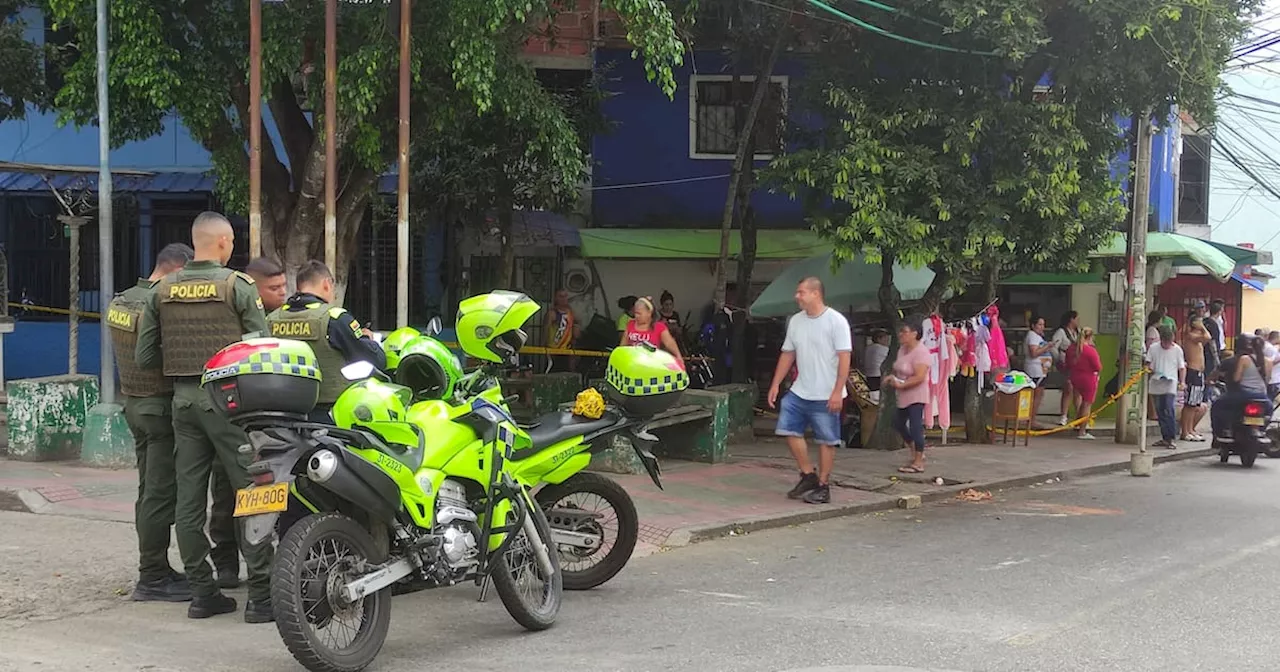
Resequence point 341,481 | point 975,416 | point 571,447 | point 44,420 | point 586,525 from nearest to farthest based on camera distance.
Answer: point 341,481 < point 571,447 < point 586,525 < point 44,420 < point 975,416

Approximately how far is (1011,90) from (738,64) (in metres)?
4.65

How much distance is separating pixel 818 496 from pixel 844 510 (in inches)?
9.7

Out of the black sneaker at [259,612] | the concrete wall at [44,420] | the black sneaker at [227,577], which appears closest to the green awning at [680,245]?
the concrete wall at [44,420]

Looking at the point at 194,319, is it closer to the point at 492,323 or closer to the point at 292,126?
the point at 492,323

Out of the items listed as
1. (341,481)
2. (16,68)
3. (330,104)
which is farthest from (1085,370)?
(16,68)

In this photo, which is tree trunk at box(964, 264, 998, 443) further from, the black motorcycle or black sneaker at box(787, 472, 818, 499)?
black sneaker at box(787, 472, 818, 499)

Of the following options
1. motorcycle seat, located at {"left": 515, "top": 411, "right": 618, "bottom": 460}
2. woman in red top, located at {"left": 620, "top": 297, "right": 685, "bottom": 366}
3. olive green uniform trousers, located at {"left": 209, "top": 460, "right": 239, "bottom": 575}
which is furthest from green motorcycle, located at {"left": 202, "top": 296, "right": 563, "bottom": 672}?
woman in red top, located at {"left": 620, "top": 297, "right": 685, "bottom": 366}

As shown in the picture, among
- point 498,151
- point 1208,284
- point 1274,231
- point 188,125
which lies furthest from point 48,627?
point 1274,231

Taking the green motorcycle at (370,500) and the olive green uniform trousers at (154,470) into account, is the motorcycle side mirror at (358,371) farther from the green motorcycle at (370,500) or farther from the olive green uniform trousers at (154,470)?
the olive green uniform trousers at (154,470)

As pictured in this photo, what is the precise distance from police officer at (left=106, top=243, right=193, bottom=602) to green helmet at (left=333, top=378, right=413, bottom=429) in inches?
51.1

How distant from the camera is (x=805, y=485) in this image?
9.23 meters

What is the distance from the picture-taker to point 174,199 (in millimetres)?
15703

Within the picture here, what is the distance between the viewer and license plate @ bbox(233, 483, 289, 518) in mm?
4410

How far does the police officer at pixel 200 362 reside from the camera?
5391mm
